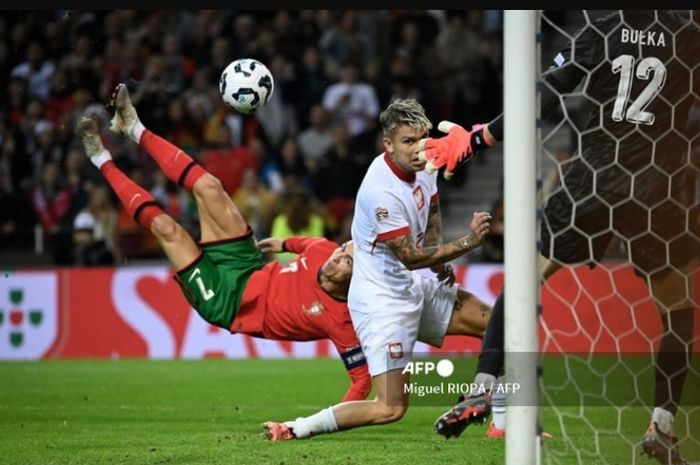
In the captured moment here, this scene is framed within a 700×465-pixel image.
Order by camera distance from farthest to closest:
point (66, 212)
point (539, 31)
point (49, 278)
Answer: point (66, 212) → point (49, 278) → point (539, 31)

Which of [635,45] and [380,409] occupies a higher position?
[635,45]

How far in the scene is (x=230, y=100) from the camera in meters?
6.65

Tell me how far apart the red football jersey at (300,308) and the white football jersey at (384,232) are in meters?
0.59

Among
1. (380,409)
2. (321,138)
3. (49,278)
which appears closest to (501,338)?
(380,409)

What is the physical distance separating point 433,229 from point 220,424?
68.7 inches

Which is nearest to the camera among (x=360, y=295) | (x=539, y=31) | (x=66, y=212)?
(x=539, y=31)

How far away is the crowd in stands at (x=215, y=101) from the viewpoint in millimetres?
12055

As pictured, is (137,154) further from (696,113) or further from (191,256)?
(696,113)

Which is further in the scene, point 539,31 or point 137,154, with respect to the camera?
point 137,154

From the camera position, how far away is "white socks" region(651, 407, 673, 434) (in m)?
5.24

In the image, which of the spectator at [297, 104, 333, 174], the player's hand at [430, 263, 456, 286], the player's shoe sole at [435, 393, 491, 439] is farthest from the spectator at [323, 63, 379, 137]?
the player's shoe sole at [435, 393, 491, 439]

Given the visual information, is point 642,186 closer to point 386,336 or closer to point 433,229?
point 433,229

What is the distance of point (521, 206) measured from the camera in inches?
163

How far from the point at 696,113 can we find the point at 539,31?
163 centimetres
